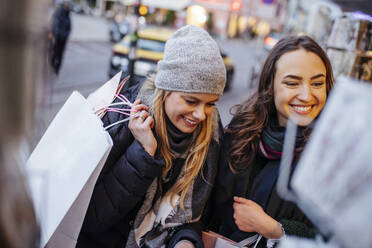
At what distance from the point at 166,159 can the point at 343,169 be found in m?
1.04

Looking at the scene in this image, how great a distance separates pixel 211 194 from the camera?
1.72m

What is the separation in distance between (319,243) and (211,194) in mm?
1067

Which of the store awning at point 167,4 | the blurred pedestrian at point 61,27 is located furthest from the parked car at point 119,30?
the blurred pedestrian at point 61,27

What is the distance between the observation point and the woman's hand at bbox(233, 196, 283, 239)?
54.0 inches

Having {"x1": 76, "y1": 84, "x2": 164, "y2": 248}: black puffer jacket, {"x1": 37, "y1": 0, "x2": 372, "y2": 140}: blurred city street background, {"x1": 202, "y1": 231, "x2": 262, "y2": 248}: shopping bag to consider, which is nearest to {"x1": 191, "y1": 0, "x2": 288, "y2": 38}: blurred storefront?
{"x1": 37, "y1": 0, "x2": 372, "y2": 140}: blurred city street background

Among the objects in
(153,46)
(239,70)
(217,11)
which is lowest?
(239,70)

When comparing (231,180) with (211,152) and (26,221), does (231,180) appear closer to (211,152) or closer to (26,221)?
(211,152)

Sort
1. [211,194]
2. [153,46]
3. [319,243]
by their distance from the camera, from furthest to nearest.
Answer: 1. [153,46]
2. [211,194]
3. [319,243]

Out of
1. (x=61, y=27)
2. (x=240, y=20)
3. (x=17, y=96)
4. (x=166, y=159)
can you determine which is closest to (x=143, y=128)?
(x=166, y=159)

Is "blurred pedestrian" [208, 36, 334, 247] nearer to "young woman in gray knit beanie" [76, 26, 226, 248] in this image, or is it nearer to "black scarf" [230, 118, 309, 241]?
"black scarf" [230, 118, 309, 241]

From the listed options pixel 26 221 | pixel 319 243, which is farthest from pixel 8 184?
pixel 319 243

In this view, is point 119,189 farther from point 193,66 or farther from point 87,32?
point 87,32

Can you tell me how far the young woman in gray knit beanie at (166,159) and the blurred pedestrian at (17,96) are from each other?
87cm

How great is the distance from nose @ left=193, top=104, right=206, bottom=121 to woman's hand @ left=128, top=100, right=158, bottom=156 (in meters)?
0.21
